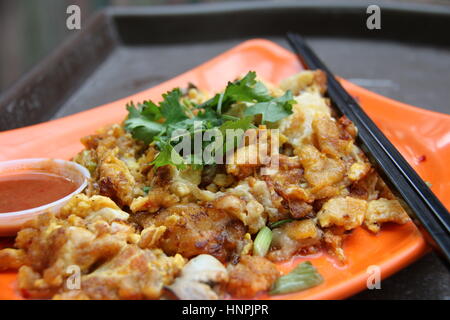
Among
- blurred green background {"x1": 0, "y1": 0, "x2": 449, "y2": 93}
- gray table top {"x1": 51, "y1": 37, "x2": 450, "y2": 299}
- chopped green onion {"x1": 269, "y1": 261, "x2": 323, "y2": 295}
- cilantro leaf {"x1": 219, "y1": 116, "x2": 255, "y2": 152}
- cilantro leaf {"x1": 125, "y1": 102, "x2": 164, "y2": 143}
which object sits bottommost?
chopped green onion {"x1": 269, "y1": 261, "x2": 323, "y2": 295}

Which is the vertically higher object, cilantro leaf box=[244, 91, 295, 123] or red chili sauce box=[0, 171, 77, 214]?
cilantro leaf box=[244, 91, 295, 123]

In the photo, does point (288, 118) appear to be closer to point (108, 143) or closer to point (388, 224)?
point (388, 224)

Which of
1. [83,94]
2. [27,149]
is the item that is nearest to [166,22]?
[83,94]

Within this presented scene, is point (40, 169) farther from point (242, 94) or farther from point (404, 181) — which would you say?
point (404, 181)

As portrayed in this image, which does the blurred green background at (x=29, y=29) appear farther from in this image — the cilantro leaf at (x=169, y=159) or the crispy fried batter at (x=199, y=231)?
the crispy fried batter at (x=199, y=231)

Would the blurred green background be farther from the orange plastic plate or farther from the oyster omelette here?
the oyster omelette

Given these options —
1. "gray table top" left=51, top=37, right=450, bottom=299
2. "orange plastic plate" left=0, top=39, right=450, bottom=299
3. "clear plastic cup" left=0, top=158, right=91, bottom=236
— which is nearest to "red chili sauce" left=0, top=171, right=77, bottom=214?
"clear plastic cup" left=0, top=158, right=91, bottom=236
